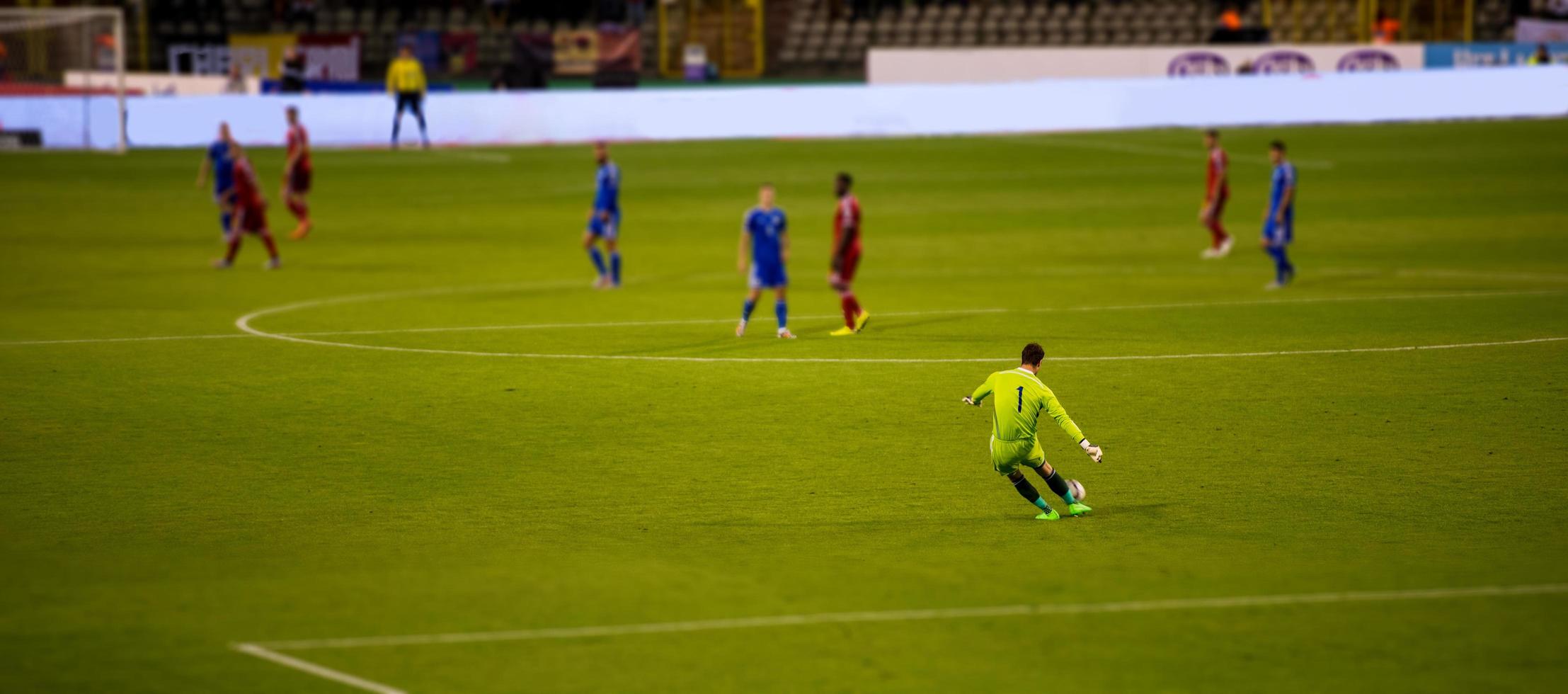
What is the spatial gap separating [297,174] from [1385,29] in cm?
3759

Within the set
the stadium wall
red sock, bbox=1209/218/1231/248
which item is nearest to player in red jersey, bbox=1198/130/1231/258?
red sock, bbox=1209/218/1231/248

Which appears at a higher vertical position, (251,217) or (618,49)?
(618,49)

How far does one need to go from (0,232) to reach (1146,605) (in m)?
33.2

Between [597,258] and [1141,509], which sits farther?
[597,258]

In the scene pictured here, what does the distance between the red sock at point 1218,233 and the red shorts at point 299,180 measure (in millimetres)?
17488

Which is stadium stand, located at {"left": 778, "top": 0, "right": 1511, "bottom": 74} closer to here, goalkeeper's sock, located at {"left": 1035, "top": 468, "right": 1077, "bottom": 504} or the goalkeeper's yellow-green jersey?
goalkeeper's sock, located at {"left": 1035, "top": 468, "right": 1077, "bottom": 504}

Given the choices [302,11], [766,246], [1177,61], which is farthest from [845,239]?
[302,11]

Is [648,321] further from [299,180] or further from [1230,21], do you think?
[1230,21]

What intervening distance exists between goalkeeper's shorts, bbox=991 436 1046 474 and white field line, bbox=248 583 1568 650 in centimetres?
216

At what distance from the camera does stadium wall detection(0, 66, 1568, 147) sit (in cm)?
5572

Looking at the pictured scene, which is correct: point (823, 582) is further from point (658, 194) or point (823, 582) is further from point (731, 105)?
point (731, 105)

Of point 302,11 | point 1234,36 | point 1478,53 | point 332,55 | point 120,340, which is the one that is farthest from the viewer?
point 302,11

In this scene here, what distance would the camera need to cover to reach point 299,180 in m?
38.6

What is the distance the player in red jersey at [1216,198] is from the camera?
3259 centimetres
